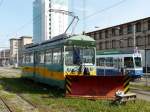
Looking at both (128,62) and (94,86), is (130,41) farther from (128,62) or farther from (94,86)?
(94,86)

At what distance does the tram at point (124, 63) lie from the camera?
35156 mm

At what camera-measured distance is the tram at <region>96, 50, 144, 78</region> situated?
115 ft

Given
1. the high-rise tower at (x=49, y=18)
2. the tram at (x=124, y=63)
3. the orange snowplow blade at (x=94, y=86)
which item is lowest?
the orange snowplow blade at (x=94, y=86)

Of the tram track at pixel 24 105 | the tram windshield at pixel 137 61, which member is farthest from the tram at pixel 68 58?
the tram windshield at pixel 137 61

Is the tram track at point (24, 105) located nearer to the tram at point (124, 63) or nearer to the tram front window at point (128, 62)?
the tram at point (124, 63)

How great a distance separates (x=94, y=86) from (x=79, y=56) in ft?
8.06

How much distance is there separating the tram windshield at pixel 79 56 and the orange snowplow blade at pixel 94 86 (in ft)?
5.48

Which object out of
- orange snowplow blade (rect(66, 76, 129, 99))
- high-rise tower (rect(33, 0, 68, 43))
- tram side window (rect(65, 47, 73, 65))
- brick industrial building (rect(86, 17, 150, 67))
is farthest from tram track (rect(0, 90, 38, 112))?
brick industrial building (rect(86, 17, 150, 67))

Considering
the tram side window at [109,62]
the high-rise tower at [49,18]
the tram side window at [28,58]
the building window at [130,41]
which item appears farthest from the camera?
the building window at [130,41]

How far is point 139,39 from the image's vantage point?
73.5 metres

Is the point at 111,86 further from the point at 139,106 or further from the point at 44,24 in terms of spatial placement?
the point at 44,24

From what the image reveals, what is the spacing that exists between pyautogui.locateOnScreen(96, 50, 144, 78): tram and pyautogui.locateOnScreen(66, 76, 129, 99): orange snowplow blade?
16040mm

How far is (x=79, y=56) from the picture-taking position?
1975 centimetres

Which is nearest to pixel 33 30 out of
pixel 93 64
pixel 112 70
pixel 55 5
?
pixel 112 70
